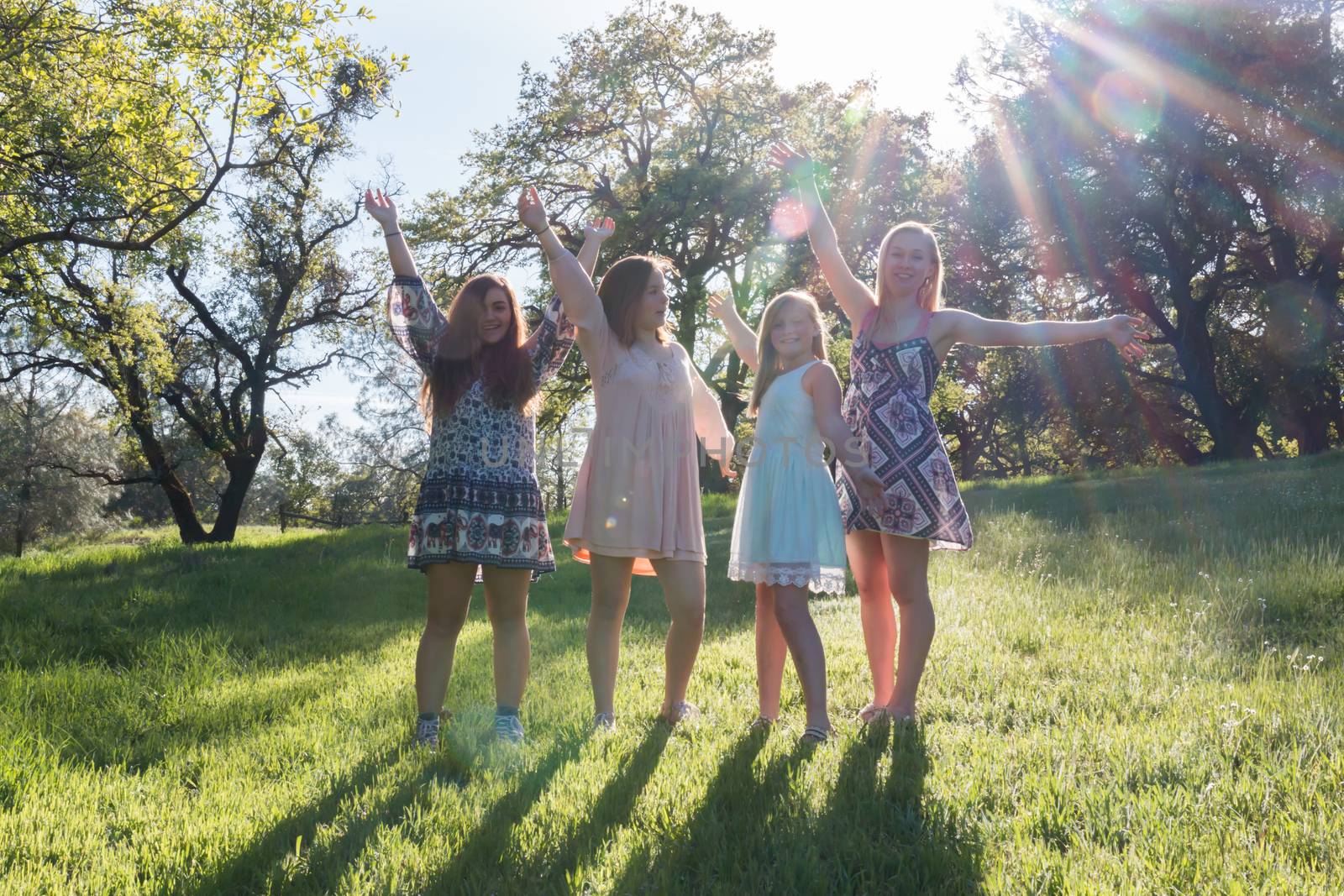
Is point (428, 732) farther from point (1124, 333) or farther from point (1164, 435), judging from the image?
point (1164, 435)

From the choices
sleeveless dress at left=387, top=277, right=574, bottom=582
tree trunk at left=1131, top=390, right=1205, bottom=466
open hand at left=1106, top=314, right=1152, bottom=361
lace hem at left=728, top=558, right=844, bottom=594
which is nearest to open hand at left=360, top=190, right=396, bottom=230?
sleeveless dress at left=387, top=277, right=574, bottom=582

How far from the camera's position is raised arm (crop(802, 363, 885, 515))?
4.18 meters

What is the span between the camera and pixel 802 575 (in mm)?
4219

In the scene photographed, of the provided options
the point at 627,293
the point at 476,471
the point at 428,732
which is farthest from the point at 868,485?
the point at 428,732

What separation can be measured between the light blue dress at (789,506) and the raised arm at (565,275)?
0.95 meters

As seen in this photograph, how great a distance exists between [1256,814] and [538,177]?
2292 cm

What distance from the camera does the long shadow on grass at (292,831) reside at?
2.86m

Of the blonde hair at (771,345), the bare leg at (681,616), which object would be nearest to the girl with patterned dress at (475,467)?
the bare leg at (681,616)

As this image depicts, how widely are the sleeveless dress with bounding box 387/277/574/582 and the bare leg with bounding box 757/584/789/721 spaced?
1067 mm

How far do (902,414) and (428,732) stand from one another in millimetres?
2694

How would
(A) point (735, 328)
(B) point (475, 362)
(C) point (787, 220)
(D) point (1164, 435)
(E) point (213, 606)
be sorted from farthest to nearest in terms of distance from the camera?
(D) point (1164, 435) → (C) point (787, 220) → (E) point (213, 606) → (A) point (735, 328) → (B) point (475, 362)

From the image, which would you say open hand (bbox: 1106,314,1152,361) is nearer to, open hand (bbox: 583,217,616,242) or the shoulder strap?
the shoulder strap

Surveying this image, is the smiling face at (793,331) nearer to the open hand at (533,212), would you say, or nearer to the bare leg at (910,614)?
the bare leg at (910,614)

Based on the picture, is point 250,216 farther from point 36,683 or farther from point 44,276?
point 36,683
